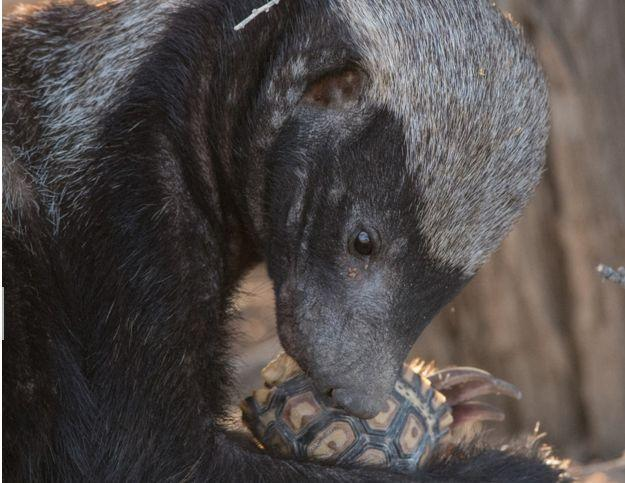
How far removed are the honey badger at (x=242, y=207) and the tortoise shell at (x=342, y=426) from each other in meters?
0.10

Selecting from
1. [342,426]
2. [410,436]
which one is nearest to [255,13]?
[342,426]

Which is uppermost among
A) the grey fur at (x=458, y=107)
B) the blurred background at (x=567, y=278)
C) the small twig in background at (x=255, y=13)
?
the small twig in background at (x=255, y=13)

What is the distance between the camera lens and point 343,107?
4.88 meters

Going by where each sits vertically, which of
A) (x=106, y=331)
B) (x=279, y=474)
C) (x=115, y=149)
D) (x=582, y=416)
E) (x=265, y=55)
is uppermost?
(x=265, y=55)

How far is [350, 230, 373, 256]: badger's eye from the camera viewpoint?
→ 4.74 metres

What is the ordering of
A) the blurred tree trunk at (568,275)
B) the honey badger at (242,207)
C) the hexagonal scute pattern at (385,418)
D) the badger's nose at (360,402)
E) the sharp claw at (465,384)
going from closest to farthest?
the badger's nose at (360,402) < the honey badger at (242,207) < the hexagonal scute pattern at (385,418) < the sharp claw at (465,384) < the blurred tree trunk at (568,275)

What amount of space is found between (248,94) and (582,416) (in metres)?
3.87

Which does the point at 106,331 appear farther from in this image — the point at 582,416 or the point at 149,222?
the point at 582,416

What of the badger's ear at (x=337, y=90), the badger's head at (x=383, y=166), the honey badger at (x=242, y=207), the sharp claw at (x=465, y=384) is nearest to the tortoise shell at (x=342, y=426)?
the honey badger at (x=242, y=207)

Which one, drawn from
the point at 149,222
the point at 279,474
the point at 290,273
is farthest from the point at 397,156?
the point at 279,474

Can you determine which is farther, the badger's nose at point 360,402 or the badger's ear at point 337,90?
the badger's ear at point 337,90

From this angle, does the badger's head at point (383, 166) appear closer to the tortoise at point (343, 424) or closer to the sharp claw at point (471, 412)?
the tortoise at point (343, 424)

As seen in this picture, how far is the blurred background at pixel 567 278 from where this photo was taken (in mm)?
7254

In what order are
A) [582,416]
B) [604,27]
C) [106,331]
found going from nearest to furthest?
[106,331], [604,27], [582,416]
